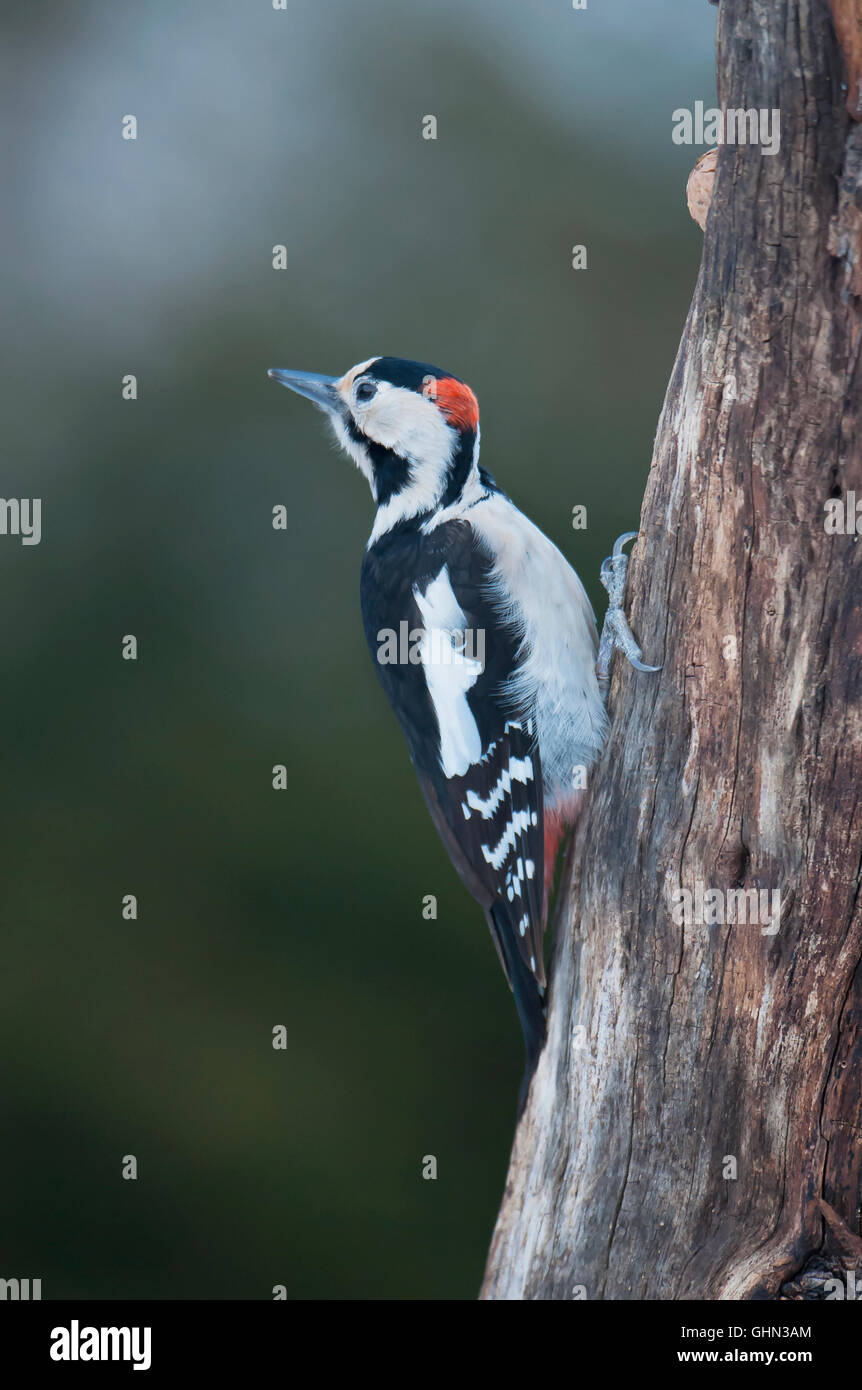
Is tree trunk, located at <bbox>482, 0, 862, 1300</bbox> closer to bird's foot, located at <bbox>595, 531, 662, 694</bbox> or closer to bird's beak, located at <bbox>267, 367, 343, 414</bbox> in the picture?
bird's foot, located at <bbox>595, 531, 662, 694</bbox>

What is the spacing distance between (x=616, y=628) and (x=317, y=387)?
0.87m

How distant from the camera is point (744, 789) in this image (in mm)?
1489

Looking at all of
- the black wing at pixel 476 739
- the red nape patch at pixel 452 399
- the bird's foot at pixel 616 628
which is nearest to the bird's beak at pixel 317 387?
the red nape patch at pixel 452 399

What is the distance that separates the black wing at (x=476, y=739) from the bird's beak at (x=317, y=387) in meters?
0.33

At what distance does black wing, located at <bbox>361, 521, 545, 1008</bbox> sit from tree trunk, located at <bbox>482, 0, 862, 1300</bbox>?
0.23m

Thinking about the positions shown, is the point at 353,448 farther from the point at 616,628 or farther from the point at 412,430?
the point at 616,628

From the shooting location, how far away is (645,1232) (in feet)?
5.16

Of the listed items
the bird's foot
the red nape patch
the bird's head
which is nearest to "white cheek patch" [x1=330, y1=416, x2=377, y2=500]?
the bird's head

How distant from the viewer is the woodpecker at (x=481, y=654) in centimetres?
185

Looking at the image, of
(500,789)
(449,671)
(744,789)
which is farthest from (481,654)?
(744,789)

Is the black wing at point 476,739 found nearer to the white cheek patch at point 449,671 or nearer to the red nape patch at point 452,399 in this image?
the white cheek patch at point 449,671

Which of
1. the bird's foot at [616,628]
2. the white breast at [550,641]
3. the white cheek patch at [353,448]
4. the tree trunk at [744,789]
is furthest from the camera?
the white cheek patch at [353,448]
